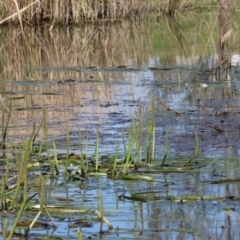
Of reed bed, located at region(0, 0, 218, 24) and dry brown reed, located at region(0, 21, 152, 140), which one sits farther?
reed bed, located at region(0, 0, 218, 24)

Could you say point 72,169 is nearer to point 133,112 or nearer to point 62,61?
point 133,112

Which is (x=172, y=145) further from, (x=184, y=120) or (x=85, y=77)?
(x=85, y=77)

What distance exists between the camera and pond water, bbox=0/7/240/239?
384 centimetres

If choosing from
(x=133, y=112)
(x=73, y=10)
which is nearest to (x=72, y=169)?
(x=133, y=112)

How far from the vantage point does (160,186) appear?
443 cm

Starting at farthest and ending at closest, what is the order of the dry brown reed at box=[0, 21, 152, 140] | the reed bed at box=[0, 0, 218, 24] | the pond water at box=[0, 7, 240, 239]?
the reed bed at box=[0, 0, 218, 24] < the dry brown reed at box=[0, 21, 152, 140] < the pond water at box=[0, 7, 240, 239]

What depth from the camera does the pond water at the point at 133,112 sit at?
3838mm

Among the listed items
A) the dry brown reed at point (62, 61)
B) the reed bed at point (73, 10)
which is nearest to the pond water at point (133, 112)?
the dry brown reed at point (62, 61)

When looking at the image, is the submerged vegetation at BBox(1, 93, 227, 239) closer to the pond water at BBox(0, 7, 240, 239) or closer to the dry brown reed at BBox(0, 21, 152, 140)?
the pond water at BBox(0, 7, 240, 239)

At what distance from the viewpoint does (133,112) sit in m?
7.06

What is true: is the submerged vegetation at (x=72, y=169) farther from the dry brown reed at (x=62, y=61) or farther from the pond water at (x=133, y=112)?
the dry brown reed at (x=62, y=61)

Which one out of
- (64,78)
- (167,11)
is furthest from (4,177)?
(167,11)

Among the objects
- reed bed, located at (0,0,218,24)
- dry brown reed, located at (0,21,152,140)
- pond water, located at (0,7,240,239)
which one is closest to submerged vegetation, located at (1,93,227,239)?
pond water, located at (0,7,240,239)

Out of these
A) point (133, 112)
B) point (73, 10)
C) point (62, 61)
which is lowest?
point (133, 112)
